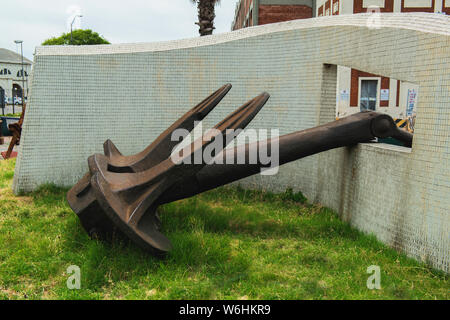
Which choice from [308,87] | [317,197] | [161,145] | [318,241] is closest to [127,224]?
[161,145]

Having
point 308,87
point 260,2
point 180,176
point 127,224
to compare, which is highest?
point 260,2

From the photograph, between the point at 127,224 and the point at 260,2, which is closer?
the point at 127,224

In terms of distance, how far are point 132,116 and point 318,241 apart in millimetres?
3259

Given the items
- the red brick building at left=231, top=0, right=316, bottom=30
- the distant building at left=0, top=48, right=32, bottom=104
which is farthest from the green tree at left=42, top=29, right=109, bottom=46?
the red brick building at left=231, top=0, right=316, bottom=30

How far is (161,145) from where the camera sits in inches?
163

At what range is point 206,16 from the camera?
511 inches

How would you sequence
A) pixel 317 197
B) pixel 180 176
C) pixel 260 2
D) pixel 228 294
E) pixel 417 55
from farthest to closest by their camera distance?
pixel 260 2
pixel 317 197
pixel 417 55
pixel 180 176
pixel 228 294

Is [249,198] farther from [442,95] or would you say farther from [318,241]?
[442,95]

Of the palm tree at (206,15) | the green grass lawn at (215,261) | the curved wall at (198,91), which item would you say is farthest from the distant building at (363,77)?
the green grass lawn at (215,261)

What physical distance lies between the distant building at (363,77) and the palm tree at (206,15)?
771 centimetres

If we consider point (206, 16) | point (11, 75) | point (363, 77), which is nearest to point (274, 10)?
point (363, 77)

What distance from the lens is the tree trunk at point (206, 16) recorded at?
12906 mm

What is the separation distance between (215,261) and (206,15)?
35.3 feet

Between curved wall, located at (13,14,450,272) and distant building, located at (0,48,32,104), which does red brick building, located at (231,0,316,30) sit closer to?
curved wall, located at (13,14,450,272)
